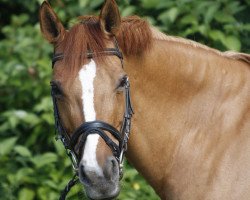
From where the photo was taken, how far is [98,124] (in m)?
3.08

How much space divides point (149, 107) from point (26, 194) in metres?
2.26

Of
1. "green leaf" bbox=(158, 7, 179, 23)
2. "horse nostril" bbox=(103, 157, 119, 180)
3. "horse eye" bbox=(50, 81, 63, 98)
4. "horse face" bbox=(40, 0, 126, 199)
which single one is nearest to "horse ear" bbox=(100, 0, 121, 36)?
"horse face" bbox=(40, 0, 126, 199)

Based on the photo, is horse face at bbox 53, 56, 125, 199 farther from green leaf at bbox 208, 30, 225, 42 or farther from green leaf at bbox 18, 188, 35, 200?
green leaf at bbox 208, 30, 225, 42

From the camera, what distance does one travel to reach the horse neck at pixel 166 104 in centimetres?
345

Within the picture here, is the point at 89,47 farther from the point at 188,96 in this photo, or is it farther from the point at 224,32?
the point at 224,32

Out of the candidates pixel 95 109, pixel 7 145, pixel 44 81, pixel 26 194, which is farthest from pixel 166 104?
pixel 44 81

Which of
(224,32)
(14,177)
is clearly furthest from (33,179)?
(224,32)

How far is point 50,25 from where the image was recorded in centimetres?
339

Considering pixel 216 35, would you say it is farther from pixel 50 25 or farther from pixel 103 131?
pixel 103 131

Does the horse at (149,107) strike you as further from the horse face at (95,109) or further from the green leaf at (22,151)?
the green leaf at (22,151)

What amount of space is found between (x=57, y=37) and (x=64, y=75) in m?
0.26

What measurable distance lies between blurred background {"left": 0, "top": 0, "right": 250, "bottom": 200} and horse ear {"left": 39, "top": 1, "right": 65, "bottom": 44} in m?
2.02

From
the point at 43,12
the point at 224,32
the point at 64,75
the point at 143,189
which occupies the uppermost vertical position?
the point at 43,12

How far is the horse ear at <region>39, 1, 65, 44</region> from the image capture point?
3.37 metres
